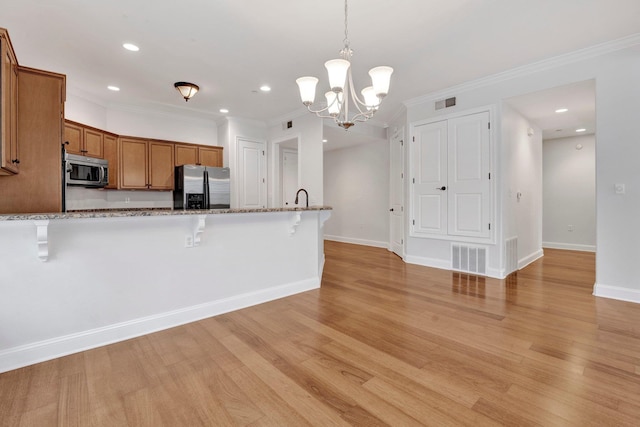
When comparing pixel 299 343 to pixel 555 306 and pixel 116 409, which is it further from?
pixel 555 306

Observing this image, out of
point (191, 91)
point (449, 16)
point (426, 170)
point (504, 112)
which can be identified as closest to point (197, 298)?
point (191, 91)

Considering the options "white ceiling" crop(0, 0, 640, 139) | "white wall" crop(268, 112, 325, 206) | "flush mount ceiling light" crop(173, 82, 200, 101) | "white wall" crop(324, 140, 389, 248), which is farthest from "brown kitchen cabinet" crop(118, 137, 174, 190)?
"white wall" crop(324, 140, 389, 248)

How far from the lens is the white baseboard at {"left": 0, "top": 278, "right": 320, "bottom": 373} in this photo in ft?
6.60

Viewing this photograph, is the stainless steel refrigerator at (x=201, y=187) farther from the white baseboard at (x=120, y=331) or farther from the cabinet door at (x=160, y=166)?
the white baseboard at (x=120, y=331)

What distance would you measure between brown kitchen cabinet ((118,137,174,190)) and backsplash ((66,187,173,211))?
29cm

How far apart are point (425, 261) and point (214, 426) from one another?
4277 mm

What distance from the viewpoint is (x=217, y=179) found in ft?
18.9

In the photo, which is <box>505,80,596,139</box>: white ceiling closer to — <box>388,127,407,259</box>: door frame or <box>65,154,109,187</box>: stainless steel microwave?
<box>388,127,407,259</box>: door frame

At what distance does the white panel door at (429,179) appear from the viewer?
477 cm

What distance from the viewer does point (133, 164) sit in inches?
207

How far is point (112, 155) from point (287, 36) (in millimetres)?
3772

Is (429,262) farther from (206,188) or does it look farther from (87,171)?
(87,171)

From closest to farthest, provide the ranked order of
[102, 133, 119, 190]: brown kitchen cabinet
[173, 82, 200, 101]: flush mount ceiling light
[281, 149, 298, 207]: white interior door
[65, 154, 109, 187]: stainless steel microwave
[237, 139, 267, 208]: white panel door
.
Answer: [65, 154, 109, 187]: stainless steel microwave
[173, 82, 200, 101]: flush mount ceiling light
[102, 133, 119, 190]: brown kitchen cabinet
[237, 139, 267, 208]: white panel door
[281, 149, 298, 207]: white interior door

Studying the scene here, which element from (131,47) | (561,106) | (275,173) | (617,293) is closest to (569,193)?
(561,106)
